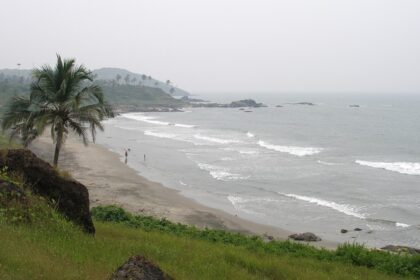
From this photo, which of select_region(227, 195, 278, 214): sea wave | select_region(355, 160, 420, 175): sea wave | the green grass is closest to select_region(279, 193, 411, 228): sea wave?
select_region(227, 195, 278, 214): sea wave

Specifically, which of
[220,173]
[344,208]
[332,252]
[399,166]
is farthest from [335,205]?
[399,166]

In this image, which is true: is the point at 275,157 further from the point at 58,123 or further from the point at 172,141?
the point at 58,123

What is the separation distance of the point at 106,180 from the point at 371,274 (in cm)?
2325

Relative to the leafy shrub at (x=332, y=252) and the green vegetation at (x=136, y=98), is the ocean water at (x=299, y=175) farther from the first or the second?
the green vegetation at (x=136, y=98)

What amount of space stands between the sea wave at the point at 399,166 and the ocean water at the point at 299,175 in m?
0.09

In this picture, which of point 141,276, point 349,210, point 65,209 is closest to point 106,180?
point 349,210

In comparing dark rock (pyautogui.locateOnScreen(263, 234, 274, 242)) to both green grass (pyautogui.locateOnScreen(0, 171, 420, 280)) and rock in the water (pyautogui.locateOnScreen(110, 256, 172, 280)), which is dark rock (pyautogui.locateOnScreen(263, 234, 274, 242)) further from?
rock in the water (pyautogui.locateOnScreen(110, 256, 172, 280))

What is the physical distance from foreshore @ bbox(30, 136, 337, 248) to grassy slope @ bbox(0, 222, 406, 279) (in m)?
10.4

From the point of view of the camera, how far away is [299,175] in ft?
124

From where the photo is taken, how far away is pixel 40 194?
883 cm

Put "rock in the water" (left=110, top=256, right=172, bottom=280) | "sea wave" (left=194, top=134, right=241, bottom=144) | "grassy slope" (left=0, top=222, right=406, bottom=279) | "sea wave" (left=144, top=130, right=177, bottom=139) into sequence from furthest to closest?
"sea wave" (left=144, top=130, right=177, bottom=139), "sea wave" (left=194, top=134, right=241, bottom=144), "grassy slope" (left=0, top=222, right=406, bottom=279), "rock in the water" (left=110, top=256, right=172, bottom=280)

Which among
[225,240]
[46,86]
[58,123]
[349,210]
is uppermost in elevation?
[46,86]

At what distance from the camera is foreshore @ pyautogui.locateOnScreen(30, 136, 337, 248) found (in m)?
22.6

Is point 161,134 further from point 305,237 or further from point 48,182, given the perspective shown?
point 48,182
